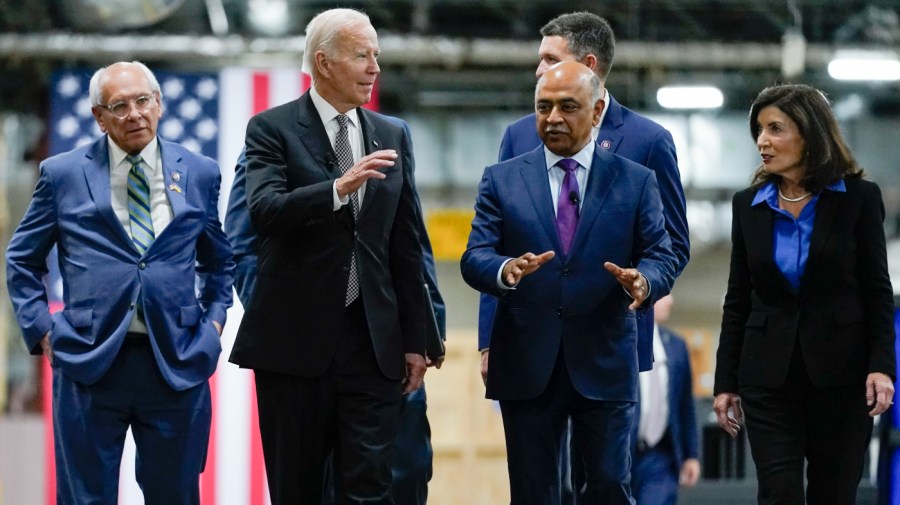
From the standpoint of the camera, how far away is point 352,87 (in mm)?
3582

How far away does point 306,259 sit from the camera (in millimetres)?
3480

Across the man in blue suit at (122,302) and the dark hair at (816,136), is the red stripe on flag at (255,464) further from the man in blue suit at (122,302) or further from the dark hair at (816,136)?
the dark hair at (816,136)

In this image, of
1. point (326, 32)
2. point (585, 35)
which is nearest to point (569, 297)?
point (326, 32)

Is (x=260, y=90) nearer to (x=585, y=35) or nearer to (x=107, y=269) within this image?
(x=585, y=35)

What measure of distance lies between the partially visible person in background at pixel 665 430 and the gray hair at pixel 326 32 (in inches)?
110

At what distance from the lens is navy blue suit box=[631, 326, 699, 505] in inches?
234

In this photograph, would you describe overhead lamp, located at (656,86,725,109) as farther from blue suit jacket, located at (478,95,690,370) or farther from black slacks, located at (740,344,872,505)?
black slacks, located at (740,344,872,505)

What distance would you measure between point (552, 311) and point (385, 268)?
0.46 metres

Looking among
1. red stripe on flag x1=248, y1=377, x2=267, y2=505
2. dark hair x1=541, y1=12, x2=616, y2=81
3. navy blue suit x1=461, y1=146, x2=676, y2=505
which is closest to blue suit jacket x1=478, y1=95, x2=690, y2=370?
dark hair x1=541, y1=12, x2=616, y2=81

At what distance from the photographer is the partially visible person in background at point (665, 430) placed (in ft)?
19.6

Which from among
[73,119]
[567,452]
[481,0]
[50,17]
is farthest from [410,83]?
[567,452]

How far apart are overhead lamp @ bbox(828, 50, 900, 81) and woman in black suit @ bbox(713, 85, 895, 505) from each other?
30.1ft

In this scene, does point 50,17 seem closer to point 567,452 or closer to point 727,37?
point 727,37

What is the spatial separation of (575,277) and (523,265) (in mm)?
311
